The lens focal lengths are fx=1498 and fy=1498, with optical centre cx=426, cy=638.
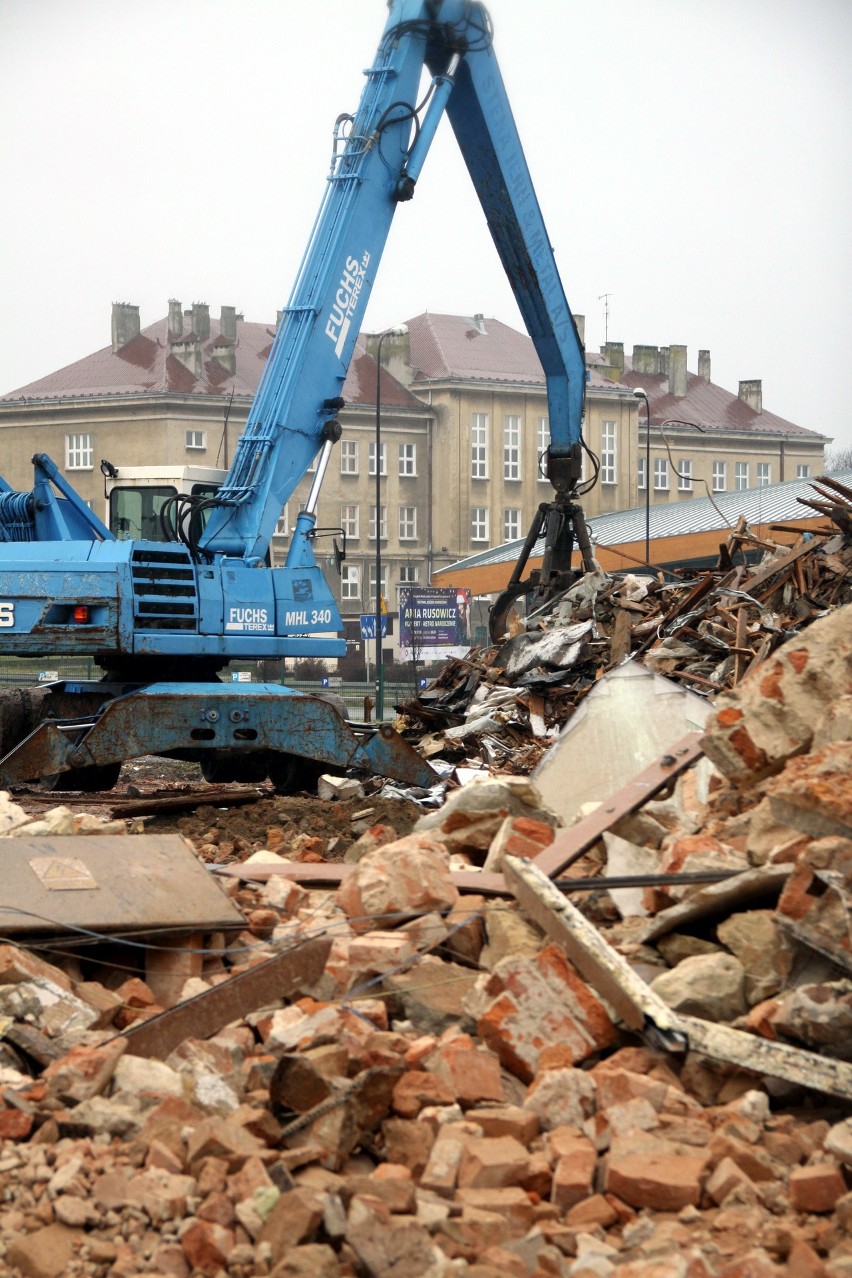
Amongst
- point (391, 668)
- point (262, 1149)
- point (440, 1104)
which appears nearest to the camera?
point (262, 1149)

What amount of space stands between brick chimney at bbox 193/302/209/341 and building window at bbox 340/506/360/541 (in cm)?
986

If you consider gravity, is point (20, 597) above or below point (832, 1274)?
above

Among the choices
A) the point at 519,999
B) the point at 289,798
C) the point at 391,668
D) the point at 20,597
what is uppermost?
the point at 20,597

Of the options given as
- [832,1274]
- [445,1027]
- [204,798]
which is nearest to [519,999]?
[445,1027]

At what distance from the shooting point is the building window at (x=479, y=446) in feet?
227

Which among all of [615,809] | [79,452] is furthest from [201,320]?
[615,809]

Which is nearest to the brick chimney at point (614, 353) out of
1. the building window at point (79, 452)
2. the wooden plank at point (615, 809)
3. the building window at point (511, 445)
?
the building window at point (511, 445)

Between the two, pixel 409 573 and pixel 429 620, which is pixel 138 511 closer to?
pixel 429 620

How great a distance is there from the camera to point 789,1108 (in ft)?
15.9

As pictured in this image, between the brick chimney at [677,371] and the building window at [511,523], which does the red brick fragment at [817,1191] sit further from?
the brick chimney at [677,371]

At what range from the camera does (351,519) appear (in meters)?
67.9

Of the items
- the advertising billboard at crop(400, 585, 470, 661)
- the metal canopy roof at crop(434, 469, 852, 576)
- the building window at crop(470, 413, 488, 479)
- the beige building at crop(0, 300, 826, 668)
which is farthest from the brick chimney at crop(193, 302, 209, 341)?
the advertising billboard at crop(400, 585, 470, 661)

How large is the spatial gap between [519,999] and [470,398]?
64830 millimetres

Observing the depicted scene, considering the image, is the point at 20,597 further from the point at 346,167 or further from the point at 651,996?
the point at 651,996
